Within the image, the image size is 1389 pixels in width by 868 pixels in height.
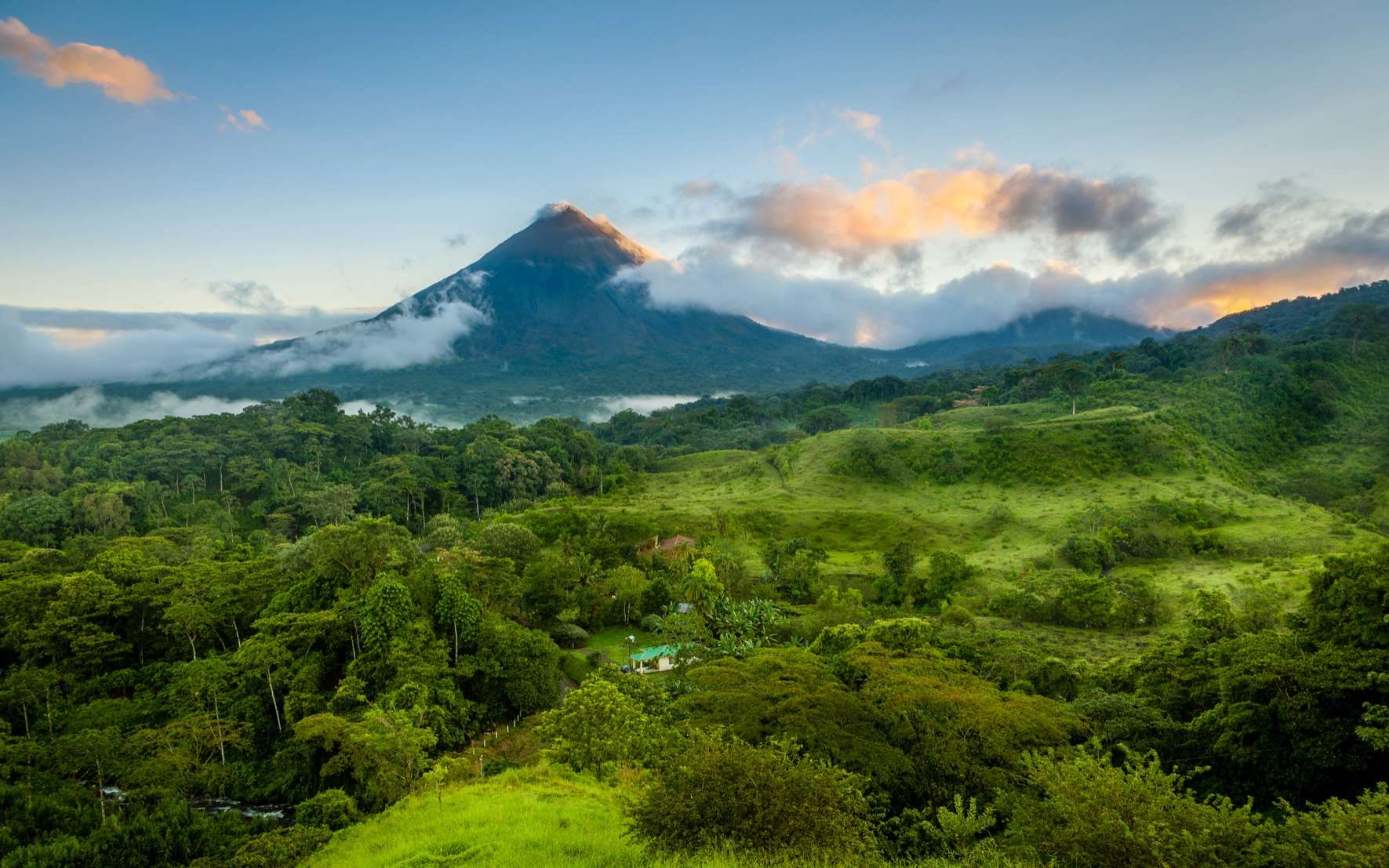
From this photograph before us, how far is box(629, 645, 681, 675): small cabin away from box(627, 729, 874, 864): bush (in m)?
20.2

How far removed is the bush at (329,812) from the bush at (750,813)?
33.9 ft

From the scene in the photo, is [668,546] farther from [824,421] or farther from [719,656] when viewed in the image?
[824,421]

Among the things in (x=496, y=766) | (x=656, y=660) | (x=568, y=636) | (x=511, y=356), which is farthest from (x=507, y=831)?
(x=511, y=356)

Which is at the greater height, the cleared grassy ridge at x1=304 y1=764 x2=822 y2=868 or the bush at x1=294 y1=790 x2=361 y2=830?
the cleared grassy ridge at x1=304 y1=764 x2=822 y2=868

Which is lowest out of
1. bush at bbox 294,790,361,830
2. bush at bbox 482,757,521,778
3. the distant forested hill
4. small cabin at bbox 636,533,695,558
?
small cabin at bbox 636,533,695,558

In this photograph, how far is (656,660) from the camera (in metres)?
28.5

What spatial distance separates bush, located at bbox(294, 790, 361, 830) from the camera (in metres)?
14.4

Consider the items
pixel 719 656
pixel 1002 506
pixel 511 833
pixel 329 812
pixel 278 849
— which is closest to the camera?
pixel 511 833

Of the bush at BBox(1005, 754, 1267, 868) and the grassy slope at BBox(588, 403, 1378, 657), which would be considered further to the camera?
the grassy slope at BBox(588, 403, 1378, 657)

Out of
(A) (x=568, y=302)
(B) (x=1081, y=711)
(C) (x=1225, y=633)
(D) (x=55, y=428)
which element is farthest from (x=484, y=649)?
(A) (x=568, y=302)

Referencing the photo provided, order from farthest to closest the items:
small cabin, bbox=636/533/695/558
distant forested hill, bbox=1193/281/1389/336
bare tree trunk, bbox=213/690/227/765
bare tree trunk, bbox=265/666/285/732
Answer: distant forested hill, bbox=1193/281/1389/336
small cabin, bbox=636/533/695/558
bare tree trunk, bbox=265/666/285/732
bare tree trunk, bbox=213/690/227/765

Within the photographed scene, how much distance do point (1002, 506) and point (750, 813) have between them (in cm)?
4760

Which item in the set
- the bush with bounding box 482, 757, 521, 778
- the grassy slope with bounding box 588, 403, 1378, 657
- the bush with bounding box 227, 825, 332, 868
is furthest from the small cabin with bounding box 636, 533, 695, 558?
the bush with bounding box 227, 825, 332, 868

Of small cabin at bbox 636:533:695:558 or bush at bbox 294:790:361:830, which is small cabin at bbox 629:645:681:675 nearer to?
small cabin at bbox 636:533:695:558
